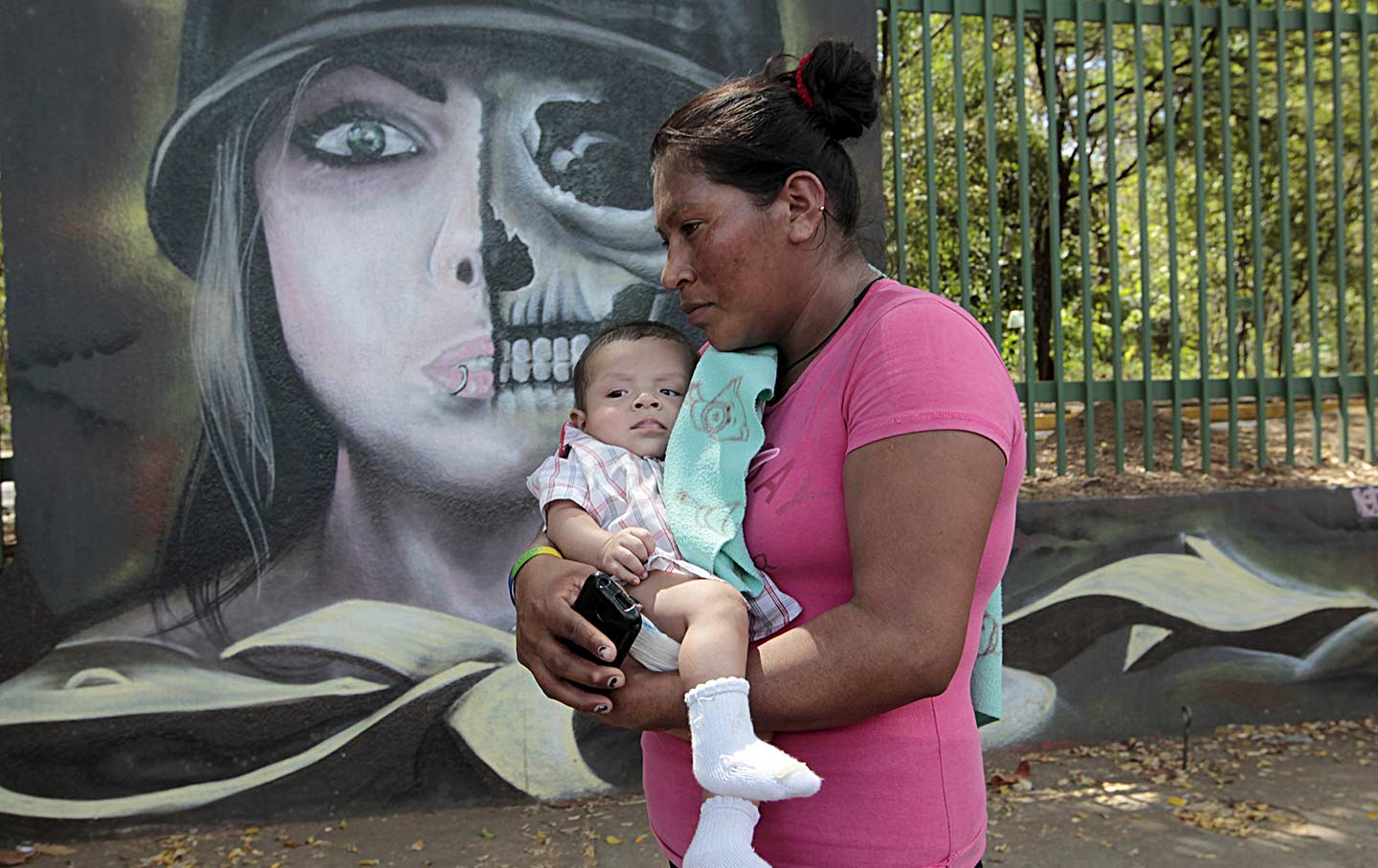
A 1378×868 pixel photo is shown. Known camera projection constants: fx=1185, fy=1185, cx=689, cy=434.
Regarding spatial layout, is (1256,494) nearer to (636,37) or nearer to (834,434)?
(636,37)

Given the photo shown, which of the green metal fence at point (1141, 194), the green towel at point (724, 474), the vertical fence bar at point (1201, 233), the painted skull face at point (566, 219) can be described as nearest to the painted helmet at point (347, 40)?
the painted skull face at point (566, 219)

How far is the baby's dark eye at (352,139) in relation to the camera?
454 cm

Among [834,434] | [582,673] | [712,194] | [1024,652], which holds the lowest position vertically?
[1024,652]

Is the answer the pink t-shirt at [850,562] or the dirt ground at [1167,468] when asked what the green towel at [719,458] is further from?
the dirt ground at [1167,468]

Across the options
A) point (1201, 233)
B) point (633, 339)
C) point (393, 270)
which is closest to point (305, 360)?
point (393, 270)

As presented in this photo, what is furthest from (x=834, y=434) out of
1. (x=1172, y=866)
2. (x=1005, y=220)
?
(x=1005, y=220)

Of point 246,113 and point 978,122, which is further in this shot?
point 978,122

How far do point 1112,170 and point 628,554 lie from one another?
425 centimetres

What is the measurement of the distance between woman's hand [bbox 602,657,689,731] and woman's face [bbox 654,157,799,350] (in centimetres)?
50

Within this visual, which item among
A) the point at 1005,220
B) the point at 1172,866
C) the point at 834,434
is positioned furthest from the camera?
the point at 1005,220

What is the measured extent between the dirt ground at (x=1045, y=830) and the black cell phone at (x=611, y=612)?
2723mm

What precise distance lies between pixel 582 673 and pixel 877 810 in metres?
0.42

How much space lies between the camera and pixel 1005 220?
949cm

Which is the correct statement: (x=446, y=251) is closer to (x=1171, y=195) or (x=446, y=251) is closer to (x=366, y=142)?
(x=366, y=142)
